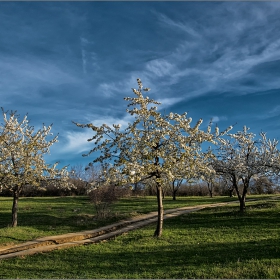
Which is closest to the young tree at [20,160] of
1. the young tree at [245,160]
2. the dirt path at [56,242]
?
the dirt path at [56,242]

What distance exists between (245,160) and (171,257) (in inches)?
665

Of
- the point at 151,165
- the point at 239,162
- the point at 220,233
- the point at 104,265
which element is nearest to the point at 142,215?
the point at 239,162

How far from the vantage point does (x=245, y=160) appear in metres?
26.8

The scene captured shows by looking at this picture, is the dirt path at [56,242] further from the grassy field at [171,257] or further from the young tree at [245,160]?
the young tree at [245,160]

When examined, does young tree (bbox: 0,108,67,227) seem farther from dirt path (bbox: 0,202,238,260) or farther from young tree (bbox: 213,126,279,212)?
young tree (bbox: 213,126,279,212)

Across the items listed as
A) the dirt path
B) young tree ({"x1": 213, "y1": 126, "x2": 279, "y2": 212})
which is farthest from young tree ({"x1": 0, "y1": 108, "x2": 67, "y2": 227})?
young tree ({"x1": 213, "y1": 126, "x2": 279, "y2": 212})

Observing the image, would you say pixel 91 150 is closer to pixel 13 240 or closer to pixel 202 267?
pixel 13 240

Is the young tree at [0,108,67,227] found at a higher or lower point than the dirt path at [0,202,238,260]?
higher

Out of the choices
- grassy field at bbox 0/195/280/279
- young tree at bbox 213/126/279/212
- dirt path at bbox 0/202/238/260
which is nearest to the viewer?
grassy field at bbox 0/195/280/279

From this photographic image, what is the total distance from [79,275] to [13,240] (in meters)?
9.47

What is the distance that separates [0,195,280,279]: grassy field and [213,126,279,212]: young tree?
6519 millimetres

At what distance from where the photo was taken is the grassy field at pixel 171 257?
9719 millimetres

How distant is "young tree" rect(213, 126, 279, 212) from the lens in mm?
25266

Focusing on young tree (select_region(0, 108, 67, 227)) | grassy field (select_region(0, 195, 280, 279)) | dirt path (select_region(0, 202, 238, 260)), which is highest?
young tree (select_region(0, 108, 67, 227))
